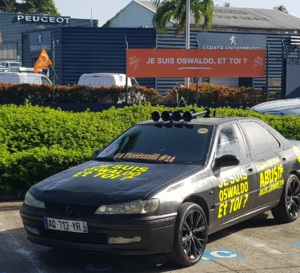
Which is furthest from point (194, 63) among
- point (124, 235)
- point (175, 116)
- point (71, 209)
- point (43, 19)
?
point (43, 19)

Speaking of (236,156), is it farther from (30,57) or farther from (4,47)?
(4,47)

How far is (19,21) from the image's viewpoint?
2461 inches

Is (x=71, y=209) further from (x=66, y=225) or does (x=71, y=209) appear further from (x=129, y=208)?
→ (x=129, y=208)

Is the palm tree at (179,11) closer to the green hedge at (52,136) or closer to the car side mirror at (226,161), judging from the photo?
the green hedge at (52,136)

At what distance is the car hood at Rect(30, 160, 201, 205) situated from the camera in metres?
6.12

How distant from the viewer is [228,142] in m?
7.50

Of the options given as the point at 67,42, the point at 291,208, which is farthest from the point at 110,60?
the point at 291,208

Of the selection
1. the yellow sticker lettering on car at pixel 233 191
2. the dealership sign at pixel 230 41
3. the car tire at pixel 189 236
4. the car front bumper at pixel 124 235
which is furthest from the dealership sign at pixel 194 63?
Answer: the dealership sign at pixel 230 41

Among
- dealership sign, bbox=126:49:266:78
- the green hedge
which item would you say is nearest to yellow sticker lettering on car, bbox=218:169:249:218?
the green hedge

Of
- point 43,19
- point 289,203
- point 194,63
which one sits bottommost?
point 289,203

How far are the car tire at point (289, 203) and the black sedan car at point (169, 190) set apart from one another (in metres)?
0.01

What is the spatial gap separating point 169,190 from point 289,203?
8.93ft

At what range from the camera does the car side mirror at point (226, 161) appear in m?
6.93

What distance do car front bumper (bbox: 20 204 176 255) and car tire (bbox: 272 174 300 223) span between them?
8.41 ft
